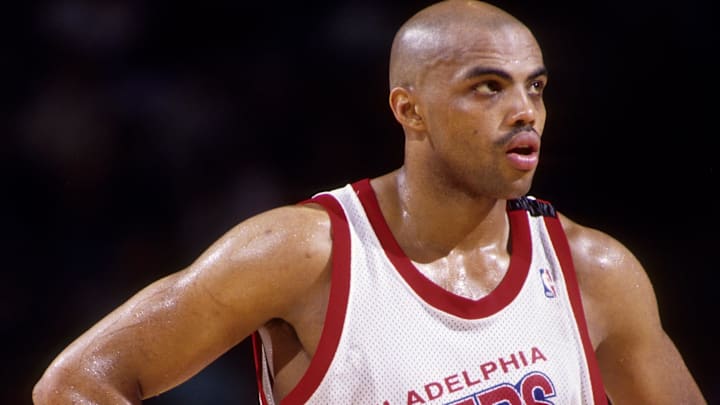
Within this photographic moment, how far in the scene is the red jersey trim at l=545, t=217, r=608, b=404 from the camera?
180 cm

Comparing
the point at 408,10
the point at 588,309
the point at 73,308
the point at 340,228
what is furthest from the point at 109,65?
the point at 588,309

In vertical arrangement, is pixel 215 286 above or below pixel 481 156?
below

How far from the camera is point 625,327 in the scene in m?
1.87

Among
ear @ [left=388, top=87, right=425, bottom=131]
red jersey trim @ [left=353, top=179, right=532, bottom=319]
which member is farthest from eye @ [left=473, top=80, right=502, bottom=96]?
red jersey trim @ [left=353, top=179, right=532, bottom=319]

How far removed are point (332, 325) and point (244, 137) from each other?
1162 mm

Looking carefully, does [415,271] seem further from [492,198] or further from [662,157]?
[662,157]

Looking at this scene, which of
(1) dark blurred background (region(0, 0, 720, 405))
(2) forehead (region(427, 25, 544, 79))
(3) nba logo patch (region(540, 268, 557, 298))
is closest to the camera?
(2) forehead (region(427, 25, 544, 79))

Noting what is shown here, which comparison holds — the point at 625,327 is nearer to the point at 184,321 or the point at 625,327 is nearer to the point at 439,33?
the point at 439,33

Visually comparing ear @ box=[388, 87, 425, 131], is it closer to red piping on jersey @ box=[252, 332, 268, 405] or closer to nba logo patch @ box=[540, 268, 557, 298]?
nba logo patch @ box=[540, 268, 557, 298]

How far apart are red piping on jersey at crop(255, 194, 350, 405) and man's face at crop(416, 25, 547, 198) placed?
0.23m

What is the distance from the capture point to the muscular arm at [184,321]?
1.63m

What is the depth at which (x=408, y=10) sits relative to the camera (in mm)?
2906

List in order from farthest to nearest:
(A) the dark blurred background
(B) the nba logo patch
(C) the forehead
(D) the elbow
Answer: (A) the dark blurred background < (B) the nba logo patch < (C) the forehead < (D) the elbow

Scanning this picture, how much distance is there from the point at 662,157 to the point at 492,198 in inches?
48.8
